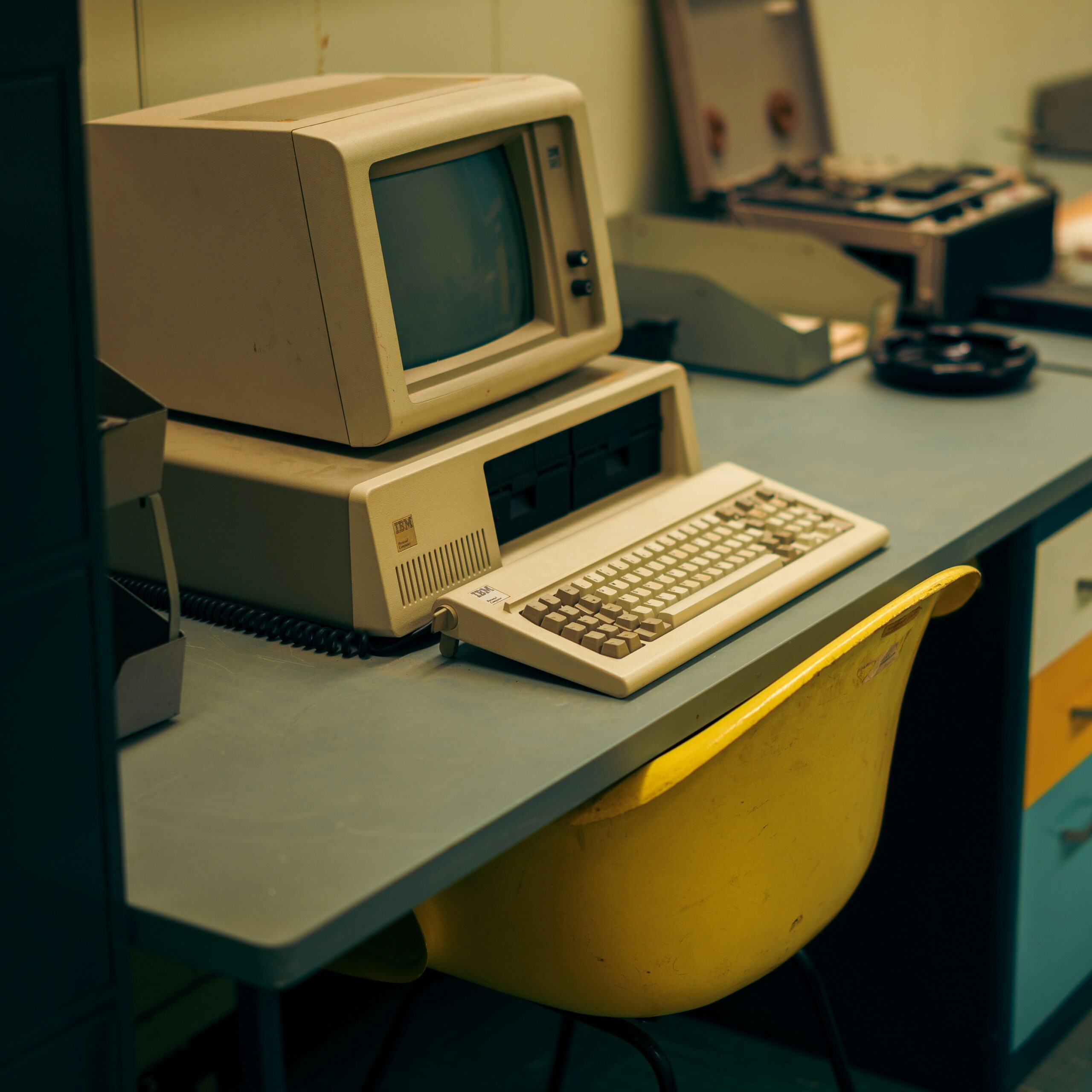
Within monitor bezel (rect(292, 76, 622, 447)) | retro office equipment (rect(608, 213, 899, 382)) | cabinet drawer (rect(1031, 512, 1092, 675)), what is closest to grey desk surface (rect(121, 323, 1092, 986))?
cabinet drawer (rect(1031, 512, 1092, 675))

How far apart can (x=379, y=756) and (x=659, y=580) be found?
0.34 metres

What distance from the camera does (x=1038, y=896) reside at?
5.68 ft

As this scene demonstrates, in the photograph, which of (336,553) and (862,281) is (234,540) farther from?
(862,281)

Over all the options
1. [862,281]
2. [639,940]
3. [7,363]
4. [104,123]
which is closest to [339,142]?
[104,123]

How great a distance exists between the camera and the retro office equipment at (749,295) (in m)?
1.94

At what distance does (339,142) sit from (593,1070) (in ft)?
4.15

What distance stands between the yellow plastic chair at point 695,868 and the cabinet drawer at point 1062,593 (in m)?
0.38

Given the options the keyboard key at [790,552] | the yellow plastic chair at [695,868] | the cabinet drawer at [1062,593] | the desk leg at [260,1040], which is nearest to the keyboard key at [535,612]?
the yellow plastic chair at [695,868]

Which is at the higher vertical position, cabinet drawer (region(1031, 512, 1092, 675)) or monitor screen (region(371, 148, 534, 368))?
monitor screen (region(371, 148, 534, 368))

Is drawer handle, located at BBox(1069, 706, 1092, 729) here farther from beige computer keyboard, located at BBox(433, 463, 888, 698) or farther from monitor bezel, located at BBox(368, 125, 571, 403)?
monitor bezel, located at BBox(368, 125, 571, 403)

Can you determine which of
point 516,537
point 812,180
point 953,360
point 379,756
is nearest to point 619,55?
point 812,180

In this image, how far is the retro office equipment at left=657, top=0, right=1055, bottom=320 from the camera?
6.85 feet

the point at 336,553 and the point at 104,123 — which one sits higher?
the point at 104,123

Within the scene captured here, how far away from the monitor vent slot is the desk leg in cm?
37
